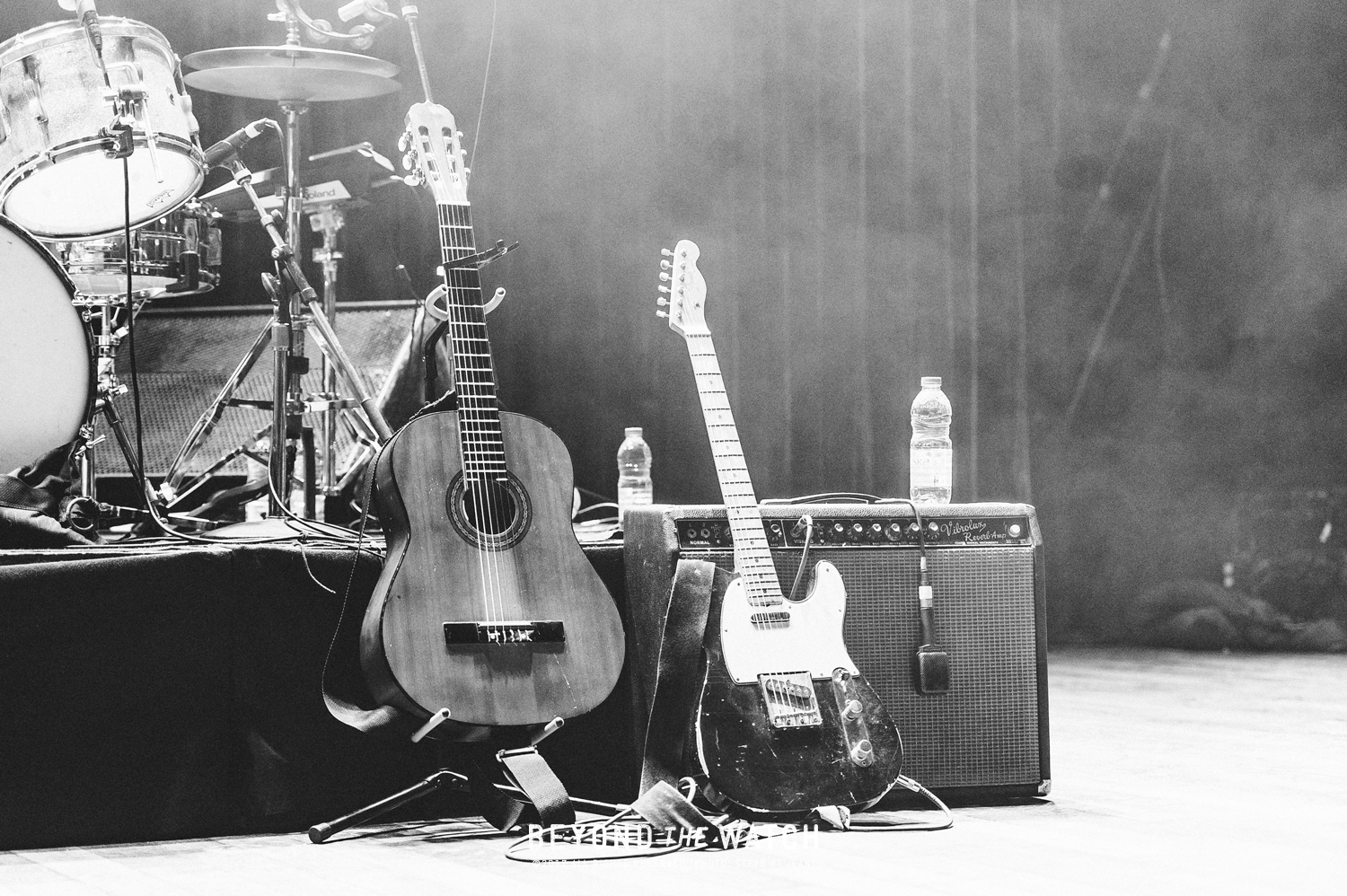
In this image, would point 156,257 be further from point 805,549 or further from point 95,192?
point 805,549

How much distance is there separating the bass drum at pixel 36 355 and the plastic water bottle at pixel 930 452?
1658 mm

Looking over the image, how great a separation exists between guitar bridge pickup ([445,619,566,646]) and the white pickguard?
0.29 meters

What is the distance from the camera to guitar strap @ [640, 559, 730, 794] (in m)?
2.45

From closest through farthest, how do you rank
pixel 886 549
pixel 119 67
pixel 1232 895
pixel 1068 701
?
pixel 1232 895, pixel 886 549, pixel 119 67, pixel 1068 701

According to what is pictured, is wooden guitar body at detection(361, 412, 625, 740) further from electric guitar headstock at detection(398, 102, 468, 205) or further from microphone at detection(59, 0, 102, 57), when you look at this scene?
microphone at detection(59, 0, 102, 57)

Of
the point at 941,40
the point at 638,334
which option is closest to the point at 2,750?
the point at 638,334

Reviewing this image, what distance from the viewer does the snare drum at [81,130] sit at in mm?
3205

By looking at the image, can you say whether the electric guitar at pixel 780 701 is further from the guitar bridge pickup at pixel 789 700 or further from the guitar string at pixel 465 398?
the guitar string at pixel 465 398

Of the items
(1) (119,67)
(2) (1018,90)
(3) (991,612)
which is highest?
(2) (1018,90)

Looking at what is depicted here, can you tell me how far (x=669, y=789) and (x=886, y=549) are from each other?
2.07 ft

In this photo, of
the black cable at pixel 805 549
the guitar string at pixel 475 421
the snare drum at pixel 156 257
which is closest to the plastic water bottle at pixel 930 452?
the black cable at pixel 805 549

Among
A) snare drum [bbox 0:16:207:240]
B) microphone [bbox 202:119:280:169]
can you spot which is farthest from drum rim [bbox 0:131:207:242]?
microphone [bbox 202:119:280:169]

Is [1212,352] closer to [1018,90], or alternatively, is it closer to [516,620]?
[1018,90]

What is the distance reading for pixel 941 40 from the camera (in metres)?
5.42
